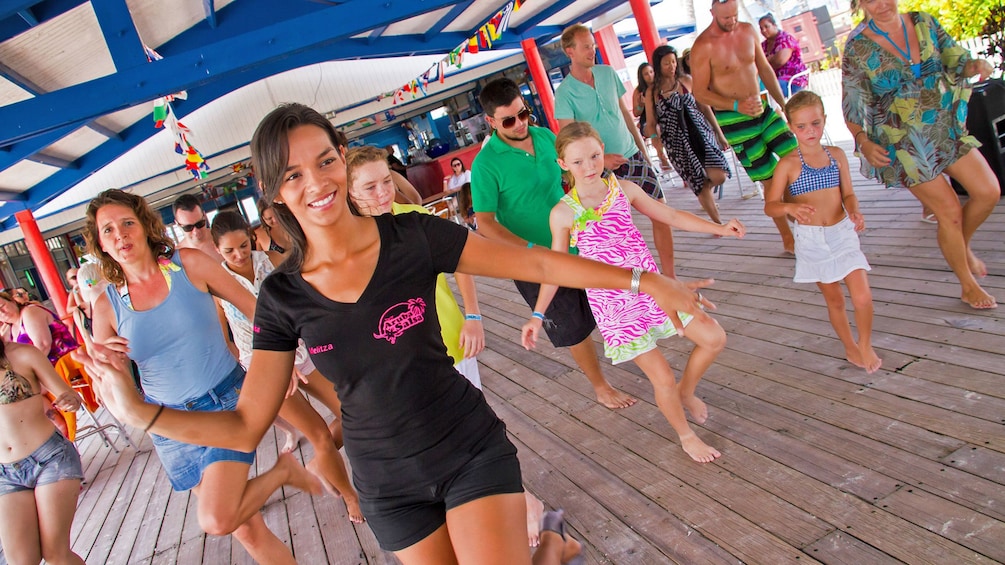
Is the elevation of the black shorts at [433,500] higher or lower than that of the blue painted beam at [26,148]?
lower

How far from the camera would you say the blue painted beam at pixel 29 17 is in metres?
5.95

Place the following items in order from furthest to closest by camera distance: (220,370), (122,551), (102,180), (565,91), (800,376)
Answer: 1. (102,180)
2. (565,91)
3. (122,551)
4. (800,376)
5. (220,370)

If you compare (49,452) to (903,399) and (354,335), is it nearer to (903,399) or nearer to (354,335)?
(354,335)

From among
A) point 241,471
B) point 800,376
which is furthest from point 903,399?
point 241,471

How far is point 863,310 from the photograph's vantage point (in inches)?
121

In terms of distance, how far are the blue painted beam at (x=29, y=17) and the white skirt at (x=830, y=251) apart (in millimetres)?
6463

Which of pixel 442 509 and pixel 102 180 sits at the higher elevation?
pixel 102 180

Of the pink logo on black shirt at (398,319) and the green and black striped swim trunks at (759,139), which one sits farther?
the green and black striped swim trunks at (759,139)

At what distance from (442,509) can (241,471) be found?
1108mm

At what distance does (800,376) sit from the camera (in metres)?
3.34

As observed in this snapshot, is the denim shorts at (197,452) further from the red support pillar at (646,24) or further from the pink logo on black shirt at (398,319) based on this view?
the red support pillar at (646,24)

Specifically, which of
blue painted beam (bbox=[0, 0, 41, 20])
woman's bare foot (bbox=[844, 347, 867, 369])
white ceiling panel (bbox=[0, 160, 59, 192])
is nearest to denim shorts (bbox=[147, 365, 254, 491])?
woman's bare foot (bbox=[844, 347, 867, 369])

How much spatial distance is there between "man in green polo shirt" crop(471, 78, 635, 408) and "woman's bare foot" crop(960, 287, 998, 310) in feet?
5.82

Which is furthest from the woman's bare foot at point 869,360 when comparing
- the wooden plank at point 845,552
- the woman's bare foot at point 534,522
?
the woman's bare foot at point 534,522
